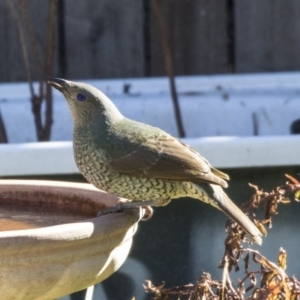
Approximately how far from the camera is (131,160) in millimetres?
2635

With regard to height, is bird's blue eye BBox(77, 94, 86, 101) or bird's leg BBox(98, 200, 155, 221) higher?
bird's blue eye BBox(77, 94, 86, 101)

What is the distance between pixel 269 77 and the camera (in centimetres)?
512

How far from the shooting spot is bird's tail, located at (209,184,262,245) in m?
2.37

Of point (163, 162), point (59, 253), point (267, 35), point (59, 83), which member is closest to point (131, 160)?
point (163, 162)

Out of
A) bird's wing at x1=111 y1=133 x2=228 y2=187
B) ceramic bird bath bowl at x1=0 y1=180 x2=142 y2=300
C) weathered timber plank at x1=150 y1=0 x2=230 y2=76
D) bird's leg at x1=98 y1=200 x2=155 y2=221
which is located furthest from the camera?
weathered timber plank at x1=150 y1=0 x2=230 y2=76

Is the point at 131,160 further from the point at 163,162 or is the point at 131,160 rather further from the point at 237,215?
the point at 237,215

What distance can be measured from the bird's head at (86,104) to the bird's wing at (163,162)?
13 centimetres

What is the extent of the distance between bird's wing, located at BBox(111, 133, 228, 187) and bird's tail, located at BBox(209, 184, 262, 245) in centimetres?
5

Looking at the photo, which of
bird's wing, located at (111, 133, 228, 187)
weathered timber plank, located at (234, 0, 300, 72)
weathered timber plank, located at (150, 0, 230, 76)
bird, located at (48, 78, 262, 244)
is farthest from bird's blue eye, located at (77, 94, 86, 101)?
weathered timber plank, located at (234, 0, 300, 72)

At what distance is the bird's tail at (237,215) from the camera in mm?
2367

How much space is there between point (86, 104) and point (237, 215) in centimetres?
58

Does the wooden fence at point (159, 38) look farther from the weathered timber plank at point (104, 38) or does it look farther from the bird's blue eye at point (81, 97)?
the bird's blue eye at point (81, 97)

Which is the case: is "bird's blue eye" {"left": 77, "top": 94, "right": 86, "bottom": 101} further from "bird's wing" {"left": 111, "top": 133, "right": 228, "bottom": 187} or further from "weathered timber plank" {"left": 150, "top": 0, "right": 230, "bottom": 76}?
"weathered timber plank" {"left": 150, "top": 0, "right": 230, "bottom": 76}

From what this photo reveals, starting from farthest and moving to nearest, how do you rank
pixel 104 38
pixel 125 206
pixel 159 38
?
1. pixel 104 38
2. pixel 159 38
3. pixel 125 206
